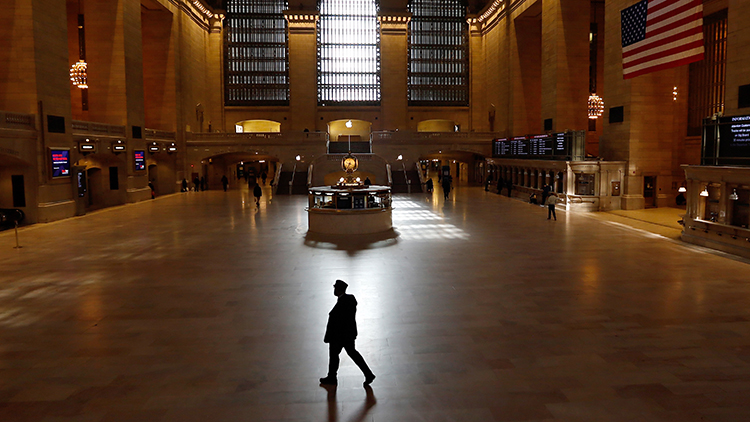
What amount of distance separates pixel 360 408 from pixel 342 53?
47.2 meters

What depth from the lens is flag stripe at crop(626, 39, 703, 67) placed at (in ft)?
53.4

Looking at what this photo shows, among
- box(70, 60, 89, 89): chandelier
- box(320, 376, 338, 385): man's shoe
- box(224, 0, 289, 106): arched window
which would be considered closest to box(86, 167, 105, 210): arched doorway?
box(70, 60, 89, 89): chandelier

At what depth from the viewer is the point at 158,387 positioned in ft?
20.4

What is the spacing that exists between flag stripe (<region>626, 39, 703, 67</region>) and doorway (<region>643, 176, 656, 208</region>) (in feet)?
22.3

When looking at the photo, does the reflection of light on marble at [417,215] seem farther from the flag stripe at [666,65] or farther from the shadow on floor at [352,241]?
the flag stripe at [666,65]

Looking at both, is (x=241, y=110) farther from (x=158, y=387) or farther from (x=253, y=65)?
(x=158, y=387)

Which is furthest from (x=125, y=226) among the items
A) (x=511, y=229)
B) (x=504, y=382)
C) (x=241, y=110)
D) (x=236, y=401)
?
(x=241, y=110)

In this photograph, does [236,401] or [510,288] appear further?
[510,288]

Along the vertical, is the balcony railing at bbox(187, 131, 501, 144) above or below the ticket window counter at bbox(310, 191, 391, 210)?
above

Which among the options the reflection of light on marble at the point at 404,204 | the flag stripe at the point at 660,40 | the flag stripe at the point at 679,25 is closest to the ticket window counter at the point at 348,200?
the reflection of light on marble at the point at 404,204

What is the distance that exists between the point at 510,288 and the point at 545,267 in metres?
2.30

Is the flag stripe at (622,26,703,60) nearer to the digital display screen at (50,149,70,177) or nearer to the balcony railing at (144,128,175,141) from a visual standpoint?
the digital display screen at (50,149,70,177)

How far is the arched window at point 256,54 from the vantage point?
48312mm

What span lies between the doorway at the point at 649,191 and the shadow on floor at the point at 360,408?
2255cm
